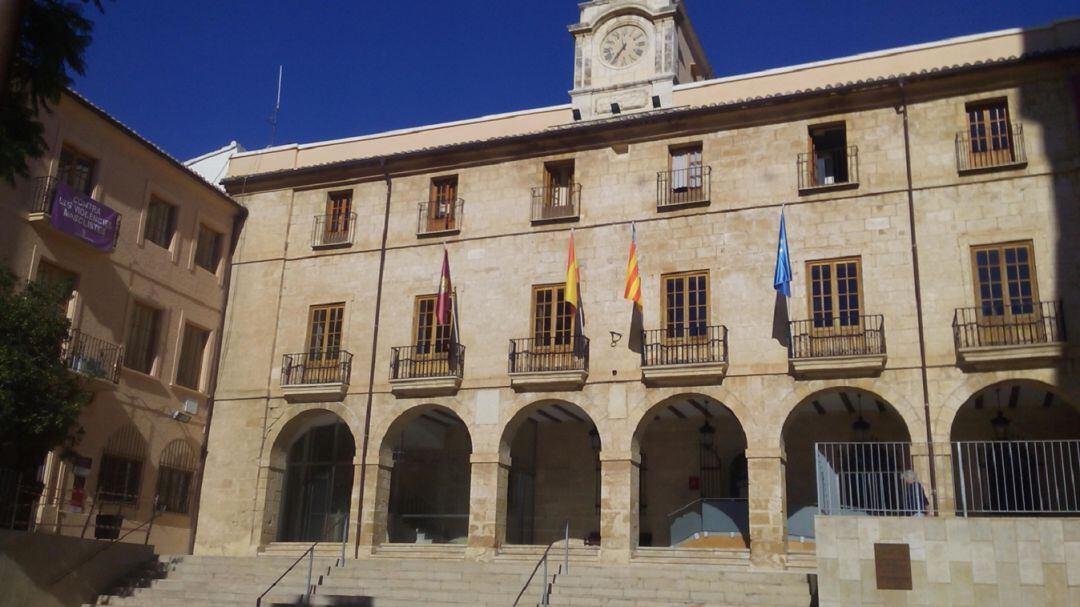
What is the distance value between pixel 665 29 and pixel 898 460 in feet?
44.9

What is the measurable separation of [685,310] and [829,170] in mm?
4549

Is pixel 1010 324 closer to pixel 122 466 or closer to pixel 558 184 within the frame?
pixel 558 184

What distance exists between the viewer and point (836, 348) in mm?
20250

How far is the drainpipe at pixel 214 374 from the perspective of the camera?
24250 mm

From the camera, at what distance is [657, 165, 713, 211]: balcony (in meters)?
22.5

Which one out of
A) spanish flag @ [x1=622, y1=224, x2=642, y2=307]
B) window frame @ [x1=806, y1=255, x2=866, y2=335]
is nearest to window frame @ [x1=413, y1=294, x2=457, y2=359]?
spanish flag @ [x1=622, y1=224, x2=642, y2=307]

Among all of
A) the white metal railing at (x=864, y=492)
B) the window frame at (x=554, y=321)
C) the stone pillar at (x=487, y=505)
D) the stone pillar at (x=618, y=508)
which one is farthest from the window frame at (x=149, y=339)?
the white metal railing at (x=864, y=492)

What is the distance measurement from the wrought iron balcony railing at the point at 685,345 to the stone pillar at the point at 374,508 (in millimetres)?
6558

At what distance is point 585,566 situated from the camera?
65.4ft

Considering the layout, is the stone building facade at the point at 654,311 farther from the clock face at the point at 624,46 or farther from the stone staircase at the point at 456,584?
the clock face at the point at 624,46

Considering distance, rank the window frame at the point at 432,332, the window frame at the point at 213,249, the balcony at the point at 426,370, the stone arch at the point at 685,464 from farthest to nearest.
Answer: the window frame at the point at 213,249 → the stone arch at the point at 685,464 → the window frame at the point at 432,332 → the balcony at the point at 426,370

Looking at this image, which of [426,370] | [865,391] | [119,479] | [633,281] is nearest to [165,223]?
[119,479]

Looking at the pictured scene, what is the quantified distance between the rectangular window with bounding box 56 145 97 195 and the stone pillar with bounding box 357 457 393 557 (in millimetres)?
8618

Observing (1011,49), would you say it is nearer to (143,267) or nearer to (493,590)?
A: (493,590)
